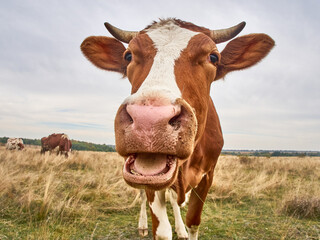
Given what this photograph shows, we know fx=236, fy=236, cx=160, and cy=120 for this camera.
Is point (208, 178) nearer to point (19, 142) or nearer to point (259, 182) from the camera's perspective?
point (259, 182)

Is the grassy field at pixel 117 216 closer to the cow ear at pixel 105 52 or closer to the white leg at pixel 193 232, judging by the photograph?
the white leg at pixel 193 232

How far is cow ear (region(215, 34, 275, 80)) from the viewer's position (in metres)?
2.98

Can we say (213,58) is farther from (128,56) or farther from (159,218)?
(159,218)

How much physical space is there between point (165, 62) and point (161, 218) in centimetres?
187

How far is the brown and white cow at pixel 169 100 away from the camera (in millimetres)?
1347

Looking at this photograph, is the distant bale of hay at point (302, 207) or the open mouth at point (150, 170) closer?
the open mouth at point (150, 170)

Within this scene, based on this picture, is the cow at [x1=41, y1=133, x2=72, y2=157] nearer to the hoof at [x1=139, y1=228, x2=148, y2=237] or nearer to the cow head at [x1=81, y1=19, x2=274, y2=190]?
the hoof at [x1=139, y1=228, x2=148, y2=237]

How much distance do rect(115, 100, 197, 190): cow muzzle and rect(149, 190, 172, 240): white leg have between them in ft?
5.04

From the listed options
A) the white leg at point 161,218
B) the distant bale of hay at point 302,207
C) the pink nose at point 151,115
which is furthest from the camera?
the distant bale of hay at point 302,207

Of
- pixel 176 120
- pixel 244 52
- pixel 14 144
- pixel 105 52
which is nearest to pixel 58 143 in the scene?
pixel 14 144

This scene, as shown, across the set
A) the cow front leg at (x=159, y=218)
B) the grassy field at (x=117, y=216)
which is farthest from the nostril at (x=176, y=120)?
the grassy field at (x=117, y=216)

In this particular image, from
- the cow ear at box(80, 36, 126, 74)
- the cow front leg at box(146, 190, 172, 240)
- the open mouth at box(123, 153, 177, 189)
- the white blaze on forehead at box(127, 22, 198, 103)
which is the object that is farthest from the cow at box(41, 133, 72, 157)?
the open mouth at box(123, 153, 177, 189)

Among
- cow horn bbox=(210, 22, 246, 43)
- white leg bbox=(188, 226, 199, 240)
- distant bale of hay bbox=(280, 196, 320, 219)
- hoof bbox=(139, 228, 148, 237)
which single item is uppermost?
cow horn bbox=(210, 22, 246, 43)

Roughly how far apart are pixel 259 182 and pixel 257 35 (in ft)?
18.2
